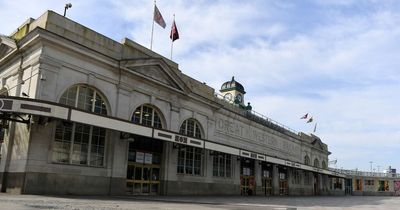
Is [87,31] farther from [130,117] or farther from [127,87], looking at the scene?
[130,117]

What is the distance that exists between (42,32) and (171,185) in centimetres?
1383

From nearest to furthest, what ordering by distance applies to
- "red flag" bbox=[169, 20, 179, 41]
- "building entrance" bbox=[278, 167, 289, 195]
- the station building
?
the station building, "red flag" bbox=[169, 20, 179, 41], "building entrance" bbox=[278, 167, 289, 195]

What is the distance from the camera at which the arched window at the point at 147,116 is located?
27.3 metres

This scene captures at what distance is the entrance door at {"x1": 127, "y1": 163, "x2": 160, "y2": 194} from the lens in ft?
87.7

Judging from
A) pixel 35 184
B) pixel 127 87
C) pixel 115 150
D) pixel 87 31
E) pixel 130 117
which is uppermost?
pixel 87 31

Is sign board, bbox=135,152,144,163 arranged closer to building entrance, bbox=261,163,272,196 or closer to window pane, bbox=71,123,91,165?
window pane, bbox=71,123,91,165

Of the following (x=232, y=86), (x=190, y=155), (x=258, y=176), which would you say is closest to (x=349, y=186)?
(x=232, y=86)

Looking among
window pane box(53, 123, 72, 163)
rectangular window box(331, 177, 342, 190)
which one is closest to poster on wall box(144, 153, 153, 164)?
window pane box(53, 123, 72, 163)

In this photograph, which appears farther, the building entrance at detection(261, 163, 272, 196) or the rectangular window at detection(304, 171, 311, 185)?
the rectangular window at detection(304, 171, 311, 185)

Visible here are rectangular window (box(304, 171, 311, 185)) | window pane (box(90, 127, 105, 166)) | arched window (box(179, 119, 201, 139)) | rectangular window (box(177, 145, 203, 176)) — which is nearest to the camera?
window pane (box(90, 127, 105, 166))

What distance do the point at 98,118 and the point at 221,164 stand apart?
1693 centimetres

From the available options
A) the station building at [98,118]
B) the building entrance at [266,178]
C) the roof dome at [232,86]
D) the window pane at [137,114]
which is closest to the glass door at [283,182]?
the building entrance at [266,178]

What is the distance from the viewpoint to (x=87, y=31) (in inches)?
949

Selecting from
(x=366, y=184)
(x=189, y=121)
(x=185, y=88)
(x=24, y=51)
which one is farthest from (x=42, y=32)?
(x=366, y=184)
